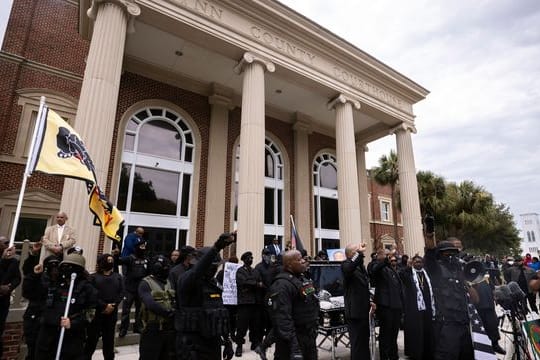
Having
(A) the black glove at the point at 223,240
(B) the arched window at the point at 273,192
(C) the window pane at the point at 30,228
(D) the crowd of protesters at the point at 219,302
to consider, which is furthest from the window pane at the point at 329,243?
(A) the black glove at the point at 223,240

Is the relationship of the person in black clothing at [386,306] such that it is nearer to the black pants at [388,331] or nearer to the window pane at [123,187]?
the black pants at [388,331]

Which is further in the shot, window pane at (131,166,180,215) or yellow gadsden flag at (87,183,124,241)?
window pane at (131,166,180,215)

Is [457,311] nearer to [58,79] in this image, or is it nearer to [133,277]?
[133,277]

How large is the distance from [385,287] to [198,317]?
141 inches

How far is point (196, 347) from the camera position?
307cm

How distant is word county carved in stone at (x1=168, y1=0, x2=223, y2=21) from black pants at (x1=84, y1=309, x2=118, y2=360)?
29.4 ft

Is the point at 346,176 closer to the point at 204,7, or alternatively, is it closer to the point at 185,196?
the point at 185,196

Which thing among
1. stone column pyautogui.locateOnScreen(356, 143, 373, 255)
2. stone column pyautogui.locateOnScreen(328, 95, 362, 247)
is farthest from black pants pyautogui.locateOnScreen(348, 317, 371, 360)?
stone column pyautogui.locateOnScreen(356, 143, 373, 255)

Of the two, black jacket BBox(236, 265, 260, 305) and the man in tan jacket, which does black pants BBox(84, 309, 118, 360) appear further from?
black jacket BBox(236, 265, 260, 305)

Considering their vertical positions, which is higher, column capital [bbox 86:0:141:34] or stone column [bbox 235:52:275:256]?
column capital [bbox 86:0:141:34]

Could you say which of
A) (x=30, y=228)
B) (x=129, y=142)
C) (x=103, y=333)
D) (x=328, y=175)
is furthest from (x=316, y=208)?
(x=103, y=333)

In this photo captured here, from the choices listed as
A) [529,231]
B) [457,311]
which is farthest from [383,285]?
[529,231]

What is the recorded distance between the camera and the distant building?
94688mm

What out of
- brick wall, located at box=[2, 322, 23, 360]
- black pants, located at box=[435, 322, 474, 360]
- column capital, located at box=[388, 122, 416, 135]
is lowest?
brick wall, located at box=[2, 322, 23, 360]
